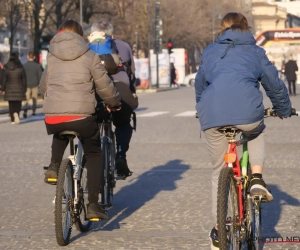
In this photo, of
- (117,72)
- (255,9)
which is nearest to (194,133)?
(117,72)

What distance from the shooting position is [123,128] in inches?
398

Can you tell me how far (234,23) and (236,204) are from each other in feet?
3.93

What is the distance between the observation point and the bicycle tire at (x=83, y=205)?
26.7ft

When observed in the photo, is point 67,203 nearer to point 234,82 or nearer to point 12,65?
point 234,82

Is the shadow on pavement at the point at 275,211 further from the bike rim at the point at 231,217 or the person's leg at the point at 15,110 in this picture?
the person's leg at the point at 15,110

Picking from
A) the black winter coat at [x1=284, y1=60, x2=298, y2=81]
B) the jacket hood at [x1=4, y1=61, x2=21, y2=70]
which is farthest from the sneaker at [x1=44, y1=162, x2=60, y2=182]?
the black winter coat at [x1=284, y1=60, x2=298, y2=81]

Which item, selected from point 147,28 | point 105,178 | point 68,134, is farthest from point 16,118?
point 147,28

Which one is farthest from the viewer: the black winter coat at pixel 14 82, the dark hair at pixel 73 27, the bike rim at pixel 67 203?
the black winter coat at pixel 14 82

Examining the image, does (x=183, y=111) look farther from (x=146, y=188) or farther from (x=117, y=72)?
(x=117, y=72)

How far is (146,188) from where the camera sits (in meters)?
11.5

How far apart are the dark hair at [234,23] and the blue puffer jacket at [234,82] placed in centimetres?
6

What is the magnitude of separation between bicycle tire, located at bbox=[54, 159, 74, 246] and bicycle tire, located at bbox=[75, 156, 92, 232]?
0.51 ft

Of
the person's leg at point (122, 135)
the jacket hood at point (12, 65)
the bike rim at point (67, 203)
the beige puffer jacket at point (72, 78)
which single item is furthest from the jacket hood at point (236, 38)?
the jacket hood at point (12, 65)

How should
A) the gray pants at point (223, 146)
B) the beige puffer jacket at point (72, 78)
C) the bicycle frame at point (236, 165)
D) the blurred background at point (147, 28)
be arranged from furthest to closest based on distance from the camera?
the blurred background at point (147, 28) → the beige puffer jacket at point (72, 78) → the gray pants at point (223, 146) → the bicycle frame at point (236, 165)
